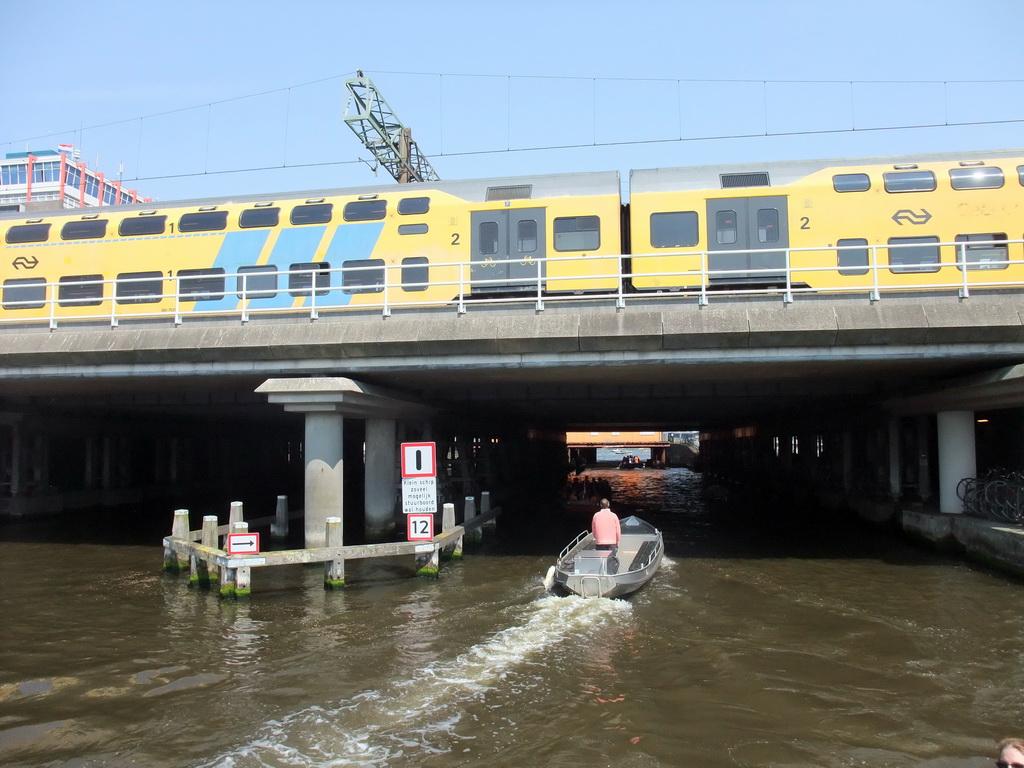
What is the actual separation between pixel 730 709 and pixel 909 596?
7809mm

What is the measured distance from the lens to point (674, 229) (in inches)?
789

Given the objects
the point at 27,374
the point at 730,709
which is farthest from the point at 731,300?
the point at 27,374

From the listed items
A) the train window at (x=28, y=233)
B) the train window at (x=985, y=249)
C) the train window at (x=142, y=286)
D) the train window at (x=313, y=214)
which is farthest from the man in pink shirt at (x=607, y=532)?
the train window at (x=28, y=233)

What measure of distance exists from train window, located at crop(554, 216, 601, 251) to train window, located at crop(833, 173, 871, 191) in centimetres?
631

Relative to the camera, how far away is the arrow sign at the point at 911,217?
19.3 meters

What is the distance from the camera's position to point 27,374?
18609 millimetres

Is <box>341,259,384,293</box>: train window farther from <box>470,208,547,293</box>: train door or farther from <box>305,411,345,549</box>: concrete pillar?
<box>305,411,345,549</box>: concrete pillar

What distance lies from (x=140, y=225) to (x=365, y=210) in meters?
7.45

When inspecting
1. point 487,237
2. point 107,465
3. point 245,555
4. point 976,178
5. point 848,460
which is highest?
point 976,178

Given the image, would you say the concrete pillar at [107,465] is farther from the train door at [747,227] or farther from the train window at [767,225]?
the train window at [767,225]

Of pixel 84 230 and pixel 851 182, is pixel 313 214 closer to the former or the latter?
pixel 84 230

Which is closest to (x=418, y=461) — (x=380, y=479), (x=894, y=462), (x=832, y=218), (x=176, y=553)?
(x=176, y=553)

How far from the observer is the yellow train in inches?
758

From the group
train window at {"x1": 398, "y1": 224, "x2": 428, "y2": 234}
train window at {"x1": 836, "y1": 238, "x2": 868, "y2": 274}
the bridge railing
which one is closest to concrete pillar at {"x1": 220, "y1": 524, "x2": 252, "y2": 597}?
the bridge railing
